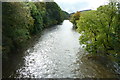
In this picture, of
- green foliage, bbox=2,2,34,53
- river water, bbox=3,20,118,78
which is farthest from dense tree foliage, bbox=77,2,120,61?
green foliage, bbox=2,2,34,53

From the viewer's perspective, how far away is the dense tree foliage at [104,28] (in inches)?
499

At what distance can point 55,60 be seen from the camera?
16359 millimetres

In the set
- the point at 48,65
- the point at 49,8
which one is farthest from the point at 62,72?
the point at 49,8

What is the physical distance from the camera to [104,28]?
14023 mm

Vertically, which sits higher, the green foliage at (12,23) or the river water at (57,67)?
the green foliage at (12,23)

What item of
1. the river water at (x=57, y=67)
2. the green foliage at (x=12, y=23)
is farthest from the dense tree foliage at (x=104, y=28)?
the green foliage at (x=12, y=23)

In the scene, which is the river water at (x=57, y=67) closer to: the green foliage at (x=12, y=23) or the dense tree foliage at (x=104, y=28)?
the dense tree foliage at (x=104, y=28)

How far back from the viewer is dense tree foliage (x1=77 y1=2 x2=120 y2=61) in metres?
12.7

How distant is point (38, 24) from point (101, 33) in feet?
72.4

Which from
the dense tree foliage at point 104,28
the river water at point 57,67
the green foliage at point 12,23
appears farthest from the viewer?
the green foliage at point 12,23

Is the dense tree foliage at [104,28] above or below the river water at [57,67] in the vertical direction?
above

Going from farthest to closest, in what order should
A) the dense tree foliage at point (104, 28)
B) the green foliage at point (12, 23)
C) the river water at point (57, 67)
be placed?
the green foliage at point (12, 23) → the dense tree foliage at point (104, 28) → the river water at point (57, 67)

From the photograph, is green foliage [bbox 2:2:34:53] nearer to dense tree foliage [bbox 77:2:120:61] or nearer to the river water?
the river water

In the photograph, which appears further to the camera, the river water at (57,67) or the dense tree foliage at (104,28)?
the dense tree foliage at (104,28)
